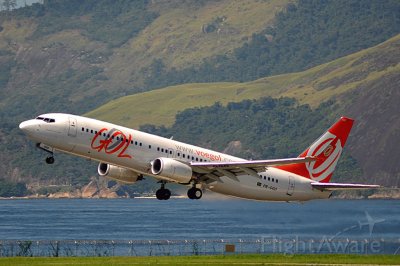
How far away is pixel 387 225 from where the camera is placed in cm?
17450

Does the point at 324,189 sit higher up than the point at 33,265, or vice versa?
the point at 324,189

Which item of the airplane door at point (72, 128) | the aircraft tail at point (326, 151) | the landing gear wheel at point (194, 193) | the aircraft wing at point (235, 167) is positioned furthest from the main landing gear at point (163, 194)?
the aircraft tail at point (326, 151)

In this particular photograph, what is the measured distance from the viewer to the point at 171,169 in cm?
9088

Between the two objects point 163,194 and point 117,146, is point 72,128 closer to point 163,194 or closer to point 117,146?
point 117,146

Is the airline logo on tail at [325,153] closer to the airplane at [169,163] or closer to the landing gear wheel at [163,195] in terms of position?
the airplane at [169,163]

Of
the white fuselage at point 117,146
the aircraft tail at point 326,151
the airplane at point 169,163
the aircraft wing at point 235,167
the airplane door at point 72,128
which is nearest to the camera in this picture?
the white fuselage at point 117,146

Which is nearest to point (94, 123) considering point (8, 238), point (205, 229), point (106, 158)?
point (106, 158)

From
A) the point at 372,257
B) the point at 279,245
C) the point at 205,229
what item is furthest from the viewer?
the point at 205,229

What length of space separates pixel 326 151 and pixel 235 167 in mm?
15867

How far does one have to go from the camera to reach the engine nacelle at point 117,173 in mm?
94750

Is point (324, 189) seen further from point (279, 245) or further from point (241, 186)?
point (279, 245)

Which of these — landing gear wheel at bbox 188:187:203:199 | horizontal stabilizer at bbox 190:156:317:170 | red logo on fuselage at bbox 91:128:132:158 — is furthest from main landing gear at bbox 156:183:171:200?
red logo on fuselage at bbox 91:128:132:158

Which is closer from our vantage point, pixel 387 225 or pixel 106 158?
pixel 106 158

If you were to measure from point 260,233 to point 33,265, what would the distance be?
82735 millimetres
